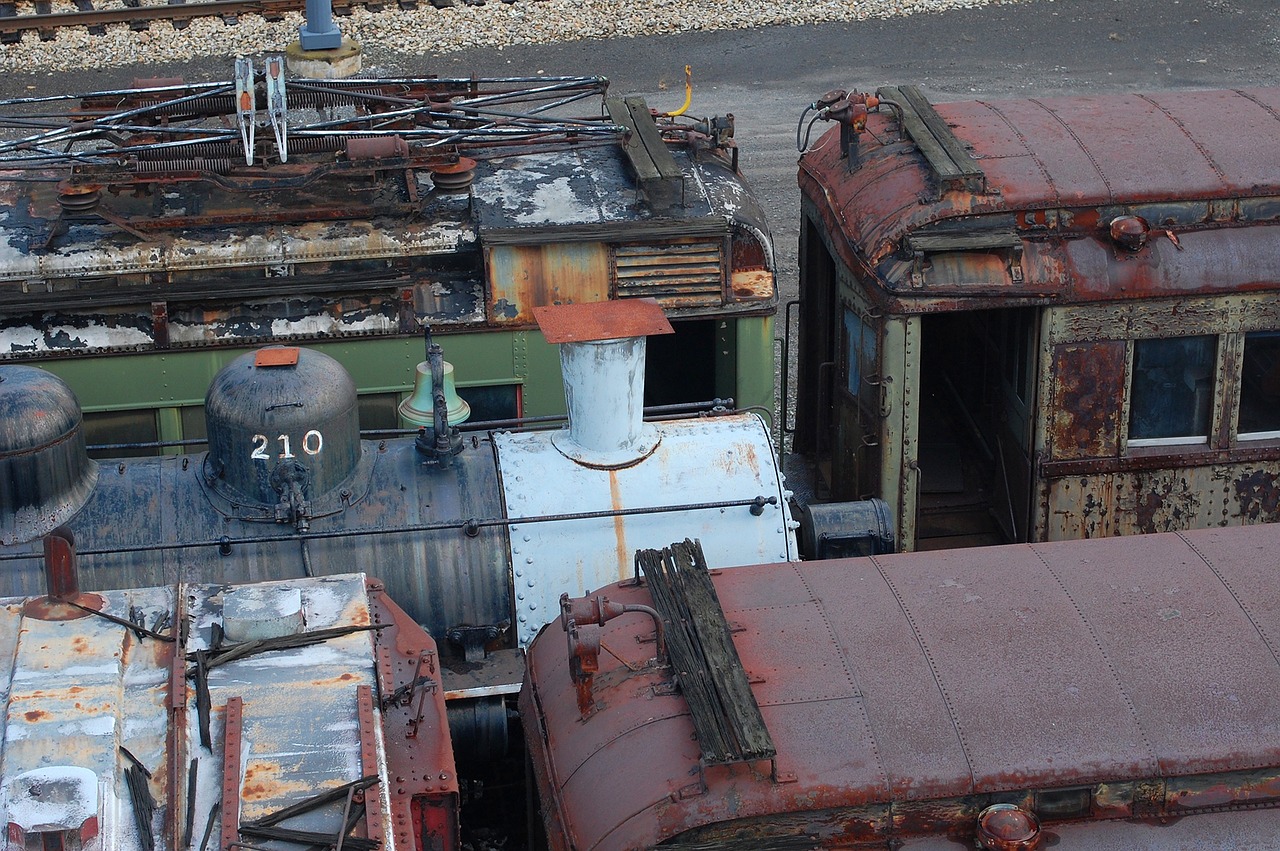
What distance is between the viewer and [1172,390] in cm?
924

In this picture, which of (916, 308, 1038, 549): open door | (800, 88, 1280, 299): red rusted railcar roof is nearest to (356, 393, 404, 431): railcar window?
(800, 88, 1280, 299): red rusted railcar roof

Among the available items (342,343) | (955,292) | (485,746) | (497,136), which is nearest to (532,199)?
(497,136)

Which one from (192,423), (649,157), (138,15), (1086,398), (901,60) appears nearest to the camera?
(1086,398)

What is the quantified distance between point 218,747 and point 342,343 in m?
3.84

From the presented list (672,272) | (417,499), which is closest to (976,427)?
(672,272)

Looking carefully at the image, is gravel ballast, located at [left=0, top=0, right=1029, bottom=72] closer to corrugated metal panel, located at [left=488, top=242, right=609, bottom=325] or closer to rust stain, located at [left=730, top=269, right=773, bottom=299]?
corrugated metal panel, located at [left=488, top=242, right=609, bottom=325]

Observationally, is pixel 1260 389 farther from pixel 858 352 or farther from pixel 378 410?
pixel 378 410

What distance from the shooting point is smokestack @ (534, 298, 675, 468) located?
26.4 feet

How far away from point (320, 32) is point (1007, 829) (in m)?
9.12

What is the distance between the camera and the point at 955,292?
29.5 ft

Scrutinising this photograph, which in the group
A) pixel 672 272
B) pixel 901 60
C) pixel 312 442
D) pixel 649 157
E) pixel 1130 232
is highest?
pixel 649 157

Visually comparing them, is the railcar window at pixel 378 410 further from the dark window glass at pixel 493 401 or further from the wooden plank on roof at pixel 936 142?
the wooden plank on roof at pixel 936 142

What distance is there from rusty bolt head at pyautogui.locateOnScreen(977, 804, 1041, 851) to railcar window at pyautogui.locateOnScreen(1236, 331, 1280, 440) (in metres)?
4.39

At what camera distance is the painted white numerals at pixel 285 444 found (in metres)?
7.89
